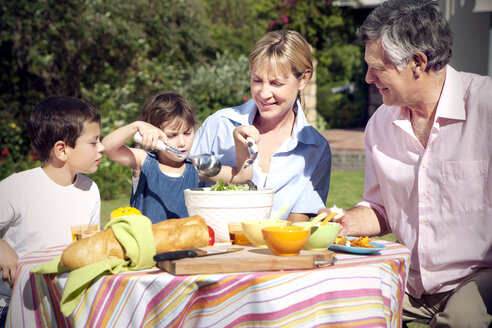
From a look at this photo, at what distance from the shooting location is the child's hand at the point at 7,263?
244 cm

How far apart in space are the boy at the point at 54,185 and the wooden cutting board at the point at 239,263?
123cm

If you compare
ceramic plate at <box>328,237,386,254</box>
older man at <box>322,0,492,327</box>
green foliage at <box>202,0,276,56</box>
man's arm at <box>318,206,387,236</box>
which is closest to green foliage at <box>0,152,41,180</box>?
man's arm at <box>318,206,387,236</box>

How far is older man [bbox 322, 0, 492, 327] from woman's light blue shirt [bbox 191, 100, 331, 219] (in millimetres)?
452

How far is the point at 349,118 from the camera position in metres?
19.2

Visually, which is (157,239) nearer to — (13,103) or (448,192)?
(448,192)

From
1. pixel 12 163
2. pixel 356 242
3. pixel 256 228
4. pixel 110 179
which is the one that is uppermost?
pixel 256 228

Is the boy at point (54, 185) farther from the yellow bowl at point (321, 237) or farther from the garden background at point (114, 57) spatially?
the garden background at point (114, 57)

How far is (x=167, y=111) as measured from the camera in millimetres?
3486

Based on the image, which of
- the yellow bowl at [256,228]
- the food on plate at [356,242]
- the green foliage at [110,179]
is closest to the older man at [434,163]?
the food on plate at [356,242]

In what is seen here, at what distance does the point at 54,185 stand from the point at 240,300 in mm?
1601

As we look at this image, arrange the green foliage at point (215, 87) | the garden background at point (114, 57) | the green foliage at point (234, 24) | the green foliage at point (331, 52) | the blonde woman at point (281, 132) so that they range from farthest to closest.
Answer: the green foliage at point (234, 24), the green foliage at point (331, 52), the green foliage at point (215, 87), the garden background at point (114, 57), the blonde woman at point (281, 132)

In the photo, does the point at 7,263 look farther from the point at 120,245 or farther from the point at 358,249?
Result: the point at 358,249

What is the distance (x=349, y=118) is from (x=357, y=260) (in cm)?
1749

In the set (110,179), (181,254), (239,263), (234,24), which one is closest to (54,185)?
(181,254)
